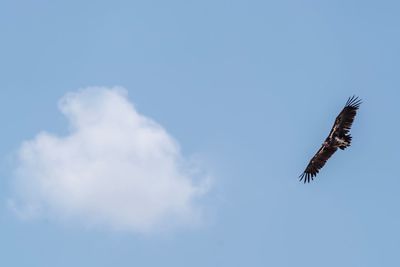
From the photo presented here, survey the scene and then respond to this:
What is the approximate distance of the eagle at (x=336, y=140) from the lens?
112 meters

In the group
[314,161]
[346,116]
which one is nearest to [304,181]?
[314,161]

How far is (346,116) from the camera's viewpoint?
112375 millimetres

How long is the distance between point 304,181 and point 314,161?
81.4 inches

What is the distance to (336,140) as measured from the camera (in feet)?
376

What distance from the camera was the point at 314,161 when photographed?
119250 mm

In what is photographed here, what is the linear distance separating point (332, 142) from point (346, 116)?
364cm

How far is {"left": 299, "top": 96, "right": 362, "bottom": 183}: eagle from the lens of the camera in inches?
4414

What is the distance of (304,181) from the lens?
4705 inches

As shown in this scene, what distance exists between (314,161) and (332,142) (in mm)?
4709

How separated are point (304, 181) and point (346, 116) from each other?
973cm

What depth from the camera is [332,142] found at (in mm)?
115062

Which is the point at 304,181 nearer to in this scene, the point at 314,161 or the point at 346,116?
the point at 314,161

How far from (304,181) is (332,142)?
6.11m
